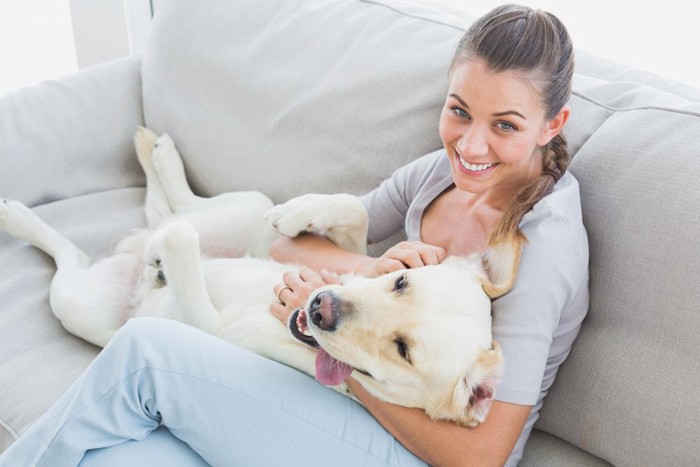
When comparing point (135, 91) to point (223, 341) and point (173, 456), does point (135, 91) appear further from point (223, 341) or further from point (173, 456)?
point (173, 456)

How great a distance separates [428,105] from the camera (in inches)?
71.0

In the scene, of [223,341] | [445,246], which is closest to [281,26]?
[445,246]

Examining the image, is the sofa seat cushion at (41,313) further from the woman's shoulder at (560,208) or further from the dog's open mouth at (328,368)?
the woman's shoulder at (560,208)

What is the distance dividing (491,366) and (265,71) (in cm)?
126

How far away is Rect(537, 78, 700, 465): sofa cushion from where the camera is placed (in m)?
1.32

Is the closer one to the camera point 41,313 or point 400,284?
point 400,284

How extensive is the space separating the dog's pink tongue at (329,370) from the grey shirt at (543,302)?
290 millimetres

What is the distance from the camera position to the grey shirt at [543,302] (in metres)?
1.27

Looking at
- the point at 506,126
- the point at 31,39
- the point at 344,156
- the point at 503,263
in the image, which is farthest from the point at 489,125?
the point at 31,39

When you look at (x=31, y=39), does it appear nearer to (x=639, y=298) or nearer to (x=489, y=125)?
(x=489, y=125)

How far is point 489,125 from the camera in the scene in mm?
1358

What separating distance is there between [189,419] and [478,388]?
0.54m

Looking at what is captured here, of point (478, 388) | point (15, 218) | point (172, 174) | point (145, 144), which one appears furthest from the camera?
point (145, 144)

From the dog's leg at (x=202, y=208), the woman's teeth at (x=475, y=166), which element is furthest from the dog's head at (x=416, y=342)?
the dog's leg at (x=202, y=208)
